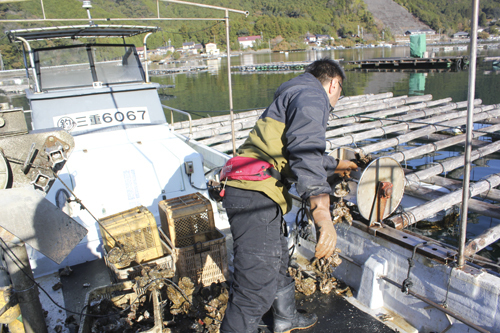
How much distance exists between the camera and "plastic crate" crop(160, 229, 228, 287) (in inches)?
144

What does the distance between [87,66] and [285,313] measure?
5560 mm

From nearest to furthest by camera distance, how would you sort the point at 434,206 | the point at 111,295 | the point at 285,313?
the point at 285,313
the point at 111,295
the point at 434,206

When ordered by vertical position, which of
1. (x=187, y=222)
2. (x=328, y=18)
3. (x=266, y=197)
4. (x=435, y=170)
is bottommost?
(x=435, y=170)

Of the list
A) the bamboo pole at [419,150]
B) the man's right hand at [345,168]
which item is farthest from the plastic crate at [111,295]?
the bamboo pole at [419,150]

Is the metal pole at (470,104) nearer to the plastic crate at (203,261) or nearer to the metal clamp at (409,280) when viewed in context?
the metal clamp at (409,280)

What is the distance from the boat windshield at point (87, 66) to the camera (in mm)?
5984

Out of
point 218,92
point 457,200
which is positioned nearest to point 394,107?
point 457,200

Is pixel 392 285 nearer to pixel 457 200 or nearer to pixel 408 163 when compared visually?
pixel 457 200

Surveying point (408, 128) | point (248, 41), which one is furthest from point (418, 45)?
point (248, 41)

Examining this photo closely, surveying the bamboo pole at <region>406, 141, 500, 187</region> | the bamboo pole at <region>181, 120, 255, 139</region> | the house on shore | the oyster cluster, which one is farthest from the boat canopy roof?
the house on shore

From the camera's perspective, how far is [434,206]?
4.73 m

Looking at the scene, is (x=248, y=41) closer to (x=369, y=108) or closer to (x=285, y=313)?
(x=369, y=108)

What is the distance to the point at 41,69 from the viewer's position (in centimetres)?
596

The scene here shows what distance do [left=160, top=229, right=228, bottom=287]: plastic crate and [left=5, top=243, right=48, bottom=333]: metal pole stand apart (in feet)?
4.31
